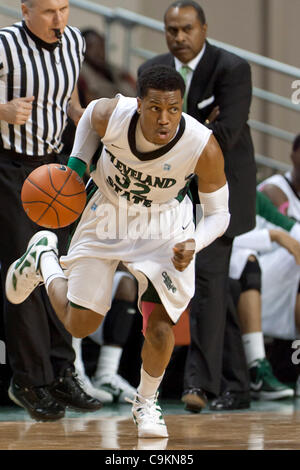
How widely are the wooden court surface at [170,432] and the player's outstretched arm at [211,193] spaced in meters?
0.75

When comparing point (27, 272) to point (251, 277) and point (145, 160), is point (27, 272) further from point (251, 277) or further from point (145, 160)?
point (251, 277)

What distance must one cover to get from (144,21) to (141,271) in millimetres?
3731

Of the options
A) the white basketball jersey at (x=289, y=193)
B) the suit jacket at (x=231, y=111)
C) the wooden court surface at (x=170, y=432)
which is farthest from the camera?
the white basketball jersey at (x=289, y=193)

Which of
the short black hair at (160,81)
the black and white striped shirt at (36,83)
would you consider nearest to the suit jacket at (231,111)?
the black and white striped shirt at (36,83)

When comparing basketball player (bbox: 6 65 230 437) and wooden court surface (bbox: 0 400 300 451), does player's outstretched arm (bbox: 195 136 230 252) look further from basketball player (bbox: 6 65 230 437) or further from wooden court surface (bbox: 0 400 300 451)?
wooden court surface (bbox: 0 400 300 451)

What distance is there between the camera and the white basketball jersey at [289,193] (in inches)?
223

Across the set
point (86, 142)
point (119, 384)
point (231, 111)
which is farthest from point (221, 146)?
point (119, 384)

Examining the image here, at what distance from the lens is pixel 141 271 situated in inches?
136

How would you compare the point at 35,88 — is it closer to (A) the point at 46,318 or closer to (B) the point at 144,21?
(A) the point at 46,318

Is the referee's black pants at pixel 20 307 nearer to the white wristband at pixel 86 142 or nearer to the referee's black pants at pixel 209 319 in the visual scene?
the white wristband at pixel 86 142

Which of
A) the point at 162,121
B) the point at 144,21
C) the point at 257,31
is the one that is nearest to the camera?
the point at 162,121
